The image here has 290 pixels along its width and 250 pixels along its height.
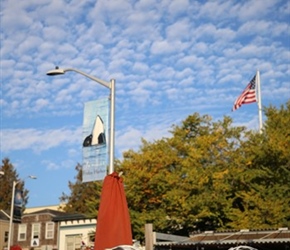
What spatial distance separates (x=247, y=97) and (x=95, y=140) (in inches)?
915

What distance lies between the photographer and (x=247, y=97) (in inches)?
1332

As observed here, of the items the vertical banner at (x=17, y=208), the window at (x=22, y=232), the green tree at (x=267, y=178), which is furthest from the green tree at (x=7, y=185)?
the green tree at (x=267, y=178)

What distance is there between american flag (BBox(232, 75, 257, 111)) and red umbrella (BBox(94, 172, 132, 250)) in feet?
80.7

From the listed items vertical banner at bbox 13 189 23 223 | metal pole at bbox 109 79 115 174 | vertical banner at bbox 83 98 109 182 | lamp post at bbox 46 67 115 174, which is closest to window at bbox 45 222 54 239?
vertical banner at bbox 13 189 23 223

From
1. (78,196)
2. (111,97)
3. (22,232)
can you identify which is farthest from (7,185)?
(111,97)

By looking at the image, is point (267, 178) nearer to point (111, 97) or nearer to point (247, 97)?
point (247, 97)

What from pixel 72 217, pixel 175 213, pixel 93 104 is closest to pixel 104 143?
pixel 93 104

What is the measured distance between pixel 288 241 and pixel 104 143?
12.9m

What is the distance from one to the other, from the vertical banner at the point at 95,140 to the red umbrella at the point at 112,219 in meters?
1.73

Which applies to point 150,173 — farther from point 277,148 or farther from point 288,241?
point 288,241

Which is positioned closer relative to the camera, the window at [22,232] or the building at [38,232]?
the building at [38,232]

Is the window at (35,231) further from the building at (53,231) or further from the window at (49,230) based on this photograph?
A: the window at (49,230)

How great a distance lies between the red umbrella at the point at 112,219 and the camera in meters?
9.60

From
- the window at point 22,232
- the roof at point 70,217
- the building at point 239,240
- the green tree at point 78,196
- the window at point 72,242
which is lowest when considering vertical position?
the building at point 239,240
